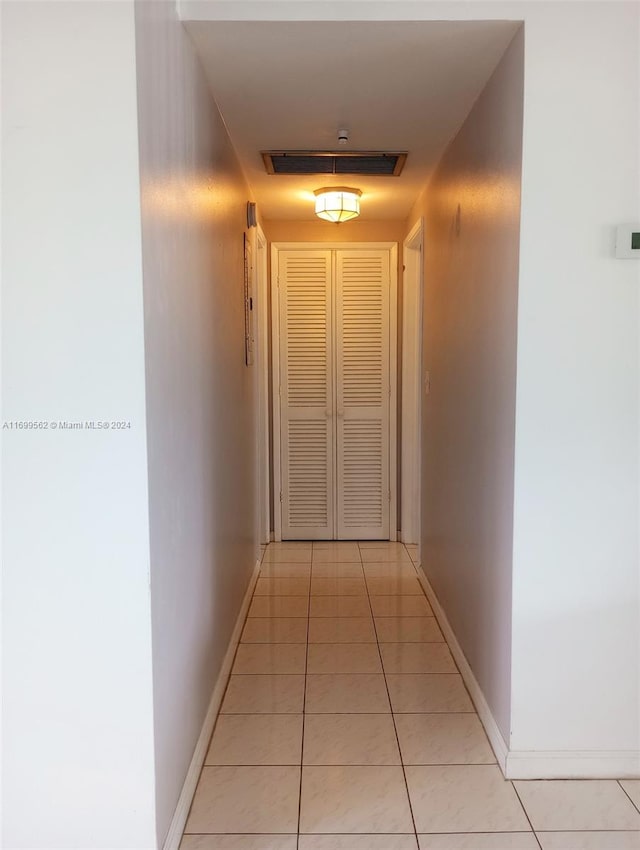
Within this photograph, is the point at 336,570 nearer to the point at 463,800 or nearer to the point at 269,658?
the point at 269,658

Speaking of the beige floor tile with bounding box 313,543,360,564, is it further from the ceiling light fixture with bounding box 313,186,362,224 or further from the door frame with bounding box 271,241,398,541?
the ceiling light fixture with bounding box 313,186,362,224

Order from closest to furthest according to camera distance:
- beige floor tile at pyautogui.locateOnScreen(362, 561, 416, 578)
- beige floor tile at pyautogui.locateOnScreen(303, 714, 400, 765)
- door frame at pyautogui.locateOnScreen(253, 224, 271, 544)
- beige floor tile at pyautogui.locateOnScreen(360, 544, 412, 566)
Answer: beige floor tile at pyautogui.locateOnScreen(303, 714, 400, 765) < beige floor tile at pyautogui.locateOnScreen(362, 561, 416, 578) < door frame at pyautogui.locateOnScreen(253, 224, 271, 544) < beige floor tile at pyautogui.locateOnScreen(360, 544, 412, 566)

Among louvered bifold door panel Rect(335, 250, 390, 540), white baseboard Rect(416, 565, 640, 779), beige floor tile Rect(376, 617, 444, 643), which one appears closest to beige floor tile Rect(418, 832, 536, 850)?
white baseboard Rect(416, 565, 640, 779)

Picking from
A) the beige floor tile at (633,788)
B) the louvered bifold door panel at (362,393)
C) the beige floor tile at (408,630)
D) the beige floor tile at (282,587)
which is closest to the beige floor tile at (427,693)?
the beige floor tile at (408,630)

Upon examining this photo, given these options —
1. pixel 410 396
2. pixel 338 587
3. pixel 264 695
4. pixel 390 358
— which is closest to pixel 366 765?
pixel 264 695

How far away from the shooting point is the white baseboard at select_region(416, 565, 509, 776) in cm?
206

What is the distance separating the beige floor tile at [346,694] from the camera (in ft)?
7.84

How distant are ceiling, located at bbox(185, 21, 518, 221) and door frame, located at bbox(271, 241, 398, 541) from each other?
125cm

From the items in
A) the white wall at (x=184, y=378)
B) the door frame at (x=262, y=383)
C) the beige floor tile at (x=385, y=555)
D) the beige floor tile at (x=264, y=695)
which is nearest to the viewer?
the white wall at (x=184, y=378)

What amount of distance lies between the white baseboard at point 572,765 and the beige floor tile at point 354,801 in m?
0.37

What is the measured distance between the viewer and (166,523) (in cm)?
163

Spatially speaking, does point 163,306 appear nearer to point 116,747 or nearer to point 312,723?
point 116,747

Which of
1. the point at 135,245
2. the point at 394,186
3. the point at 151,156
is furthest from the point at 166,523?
the point at 394,186

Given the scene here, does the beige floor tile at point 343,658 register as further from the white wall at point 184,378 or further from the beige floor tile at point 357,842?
the beige floor tile at point 357,842
